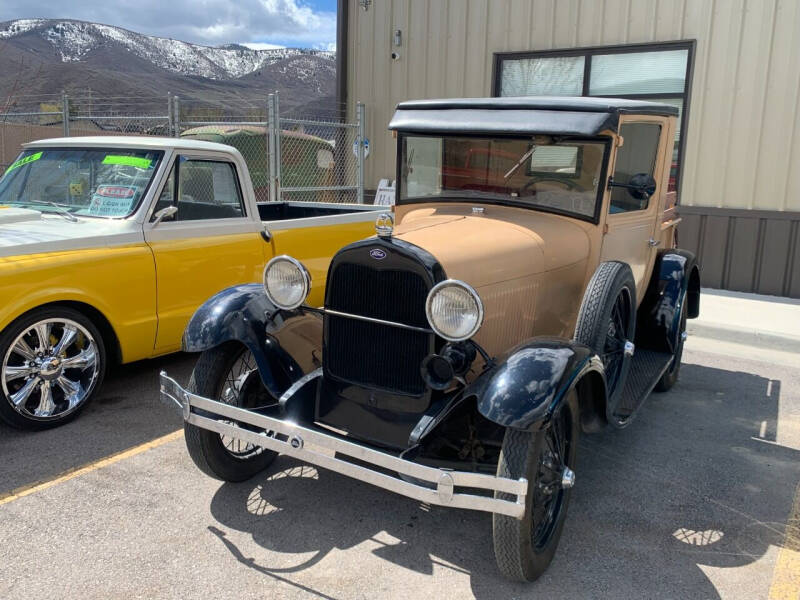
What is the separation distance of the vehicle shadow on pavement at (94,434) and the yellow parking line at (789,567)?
330cm

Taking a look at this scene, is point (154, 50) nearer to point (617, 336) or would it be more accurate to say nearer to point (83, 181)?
point (83, 181)

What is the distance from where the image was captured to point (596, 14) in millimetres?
8812

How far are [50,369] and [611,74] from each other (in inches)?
300

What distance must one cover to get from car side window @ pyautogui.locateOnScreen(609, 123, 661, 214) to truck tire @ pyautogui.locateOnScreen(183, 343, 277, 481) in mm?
2348

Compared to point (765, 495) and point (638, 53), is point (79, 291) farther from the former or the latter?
point (638, 53)

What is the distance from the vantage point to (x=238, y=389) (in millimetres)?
3463

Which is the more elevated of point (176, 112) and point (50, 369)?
point (176, 112)

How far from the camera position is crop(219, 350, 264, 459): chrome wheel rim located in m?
3.46

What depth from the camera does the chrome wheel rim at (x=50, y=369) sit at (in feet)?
13.1

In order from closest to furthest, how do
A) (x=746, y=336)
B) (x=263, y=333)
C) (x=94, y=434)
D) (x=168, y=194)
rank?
(x=263, y=333)
(x=94, y=434)
(x=168, y=194)
(x=746, y=336)

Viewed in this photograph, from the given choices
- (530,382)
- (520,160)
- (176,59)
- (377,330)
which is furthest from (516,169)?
(176,59)

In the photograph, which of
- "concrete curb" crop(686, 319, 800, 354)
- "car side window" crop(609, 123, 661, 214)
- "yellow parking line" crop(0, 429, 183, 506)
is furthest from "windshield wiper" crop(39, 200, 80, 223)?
"concrete curb" crop(686, 319, 800, 354)

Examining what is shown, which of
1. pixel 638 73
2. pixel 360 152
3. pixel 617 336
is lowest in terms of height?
pixel 617 336

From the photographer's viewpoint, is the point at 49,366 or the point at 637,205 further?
the point at 637,205
